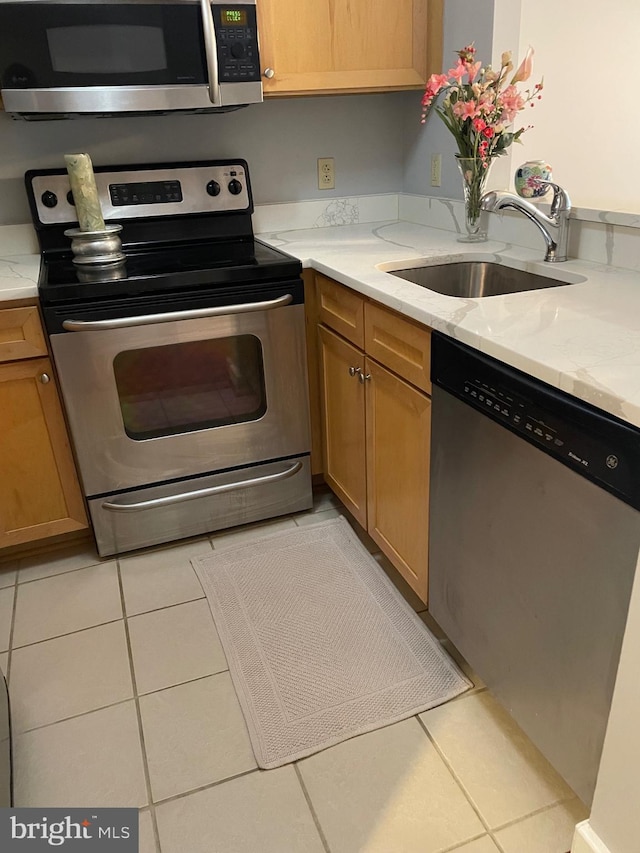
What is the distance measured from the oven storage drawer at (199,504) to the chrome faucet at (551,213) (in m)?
1.02

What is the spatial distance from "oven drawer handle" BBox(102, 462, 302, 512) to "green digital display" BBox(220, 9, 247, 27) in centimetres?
138

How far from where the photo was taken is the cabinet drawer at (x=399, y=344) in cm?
148

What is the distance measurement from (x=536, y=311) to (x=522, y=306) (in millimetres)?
49

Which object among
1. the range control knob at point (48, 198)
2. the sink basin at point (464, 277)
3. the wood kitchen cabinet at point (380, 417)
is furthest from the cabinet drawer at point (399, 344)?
the range control knob at point (48, 198)

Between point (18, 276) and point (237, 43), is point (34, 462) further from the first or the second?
point (237, 43)

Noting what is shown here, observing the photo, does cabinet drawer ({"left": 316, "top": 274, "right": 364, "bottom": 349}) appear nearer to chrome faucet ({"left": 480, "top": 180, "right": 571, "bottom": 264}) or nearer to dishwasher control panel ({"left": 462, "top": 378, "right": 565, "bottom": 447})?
chrome faucet ({"left": 480, "top": 180, "right": 571, "bottom": 264})

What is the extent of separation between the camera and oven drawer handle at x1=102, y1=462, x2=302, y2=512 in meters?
2.08

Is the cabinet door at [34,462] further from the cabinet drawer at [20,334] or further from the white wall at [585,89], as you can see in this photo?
the white wall at [585,89]

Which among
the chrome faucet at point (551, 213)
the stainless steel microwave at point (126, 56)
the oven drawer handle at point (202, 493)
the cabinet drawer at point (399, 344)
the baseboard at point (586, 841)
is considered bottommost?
the baseboard at point (586, 841)

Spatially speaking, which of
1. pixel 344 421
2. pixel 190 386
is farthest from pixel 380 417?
pixel 190 386

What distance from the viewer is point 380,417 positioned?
5.87 feet

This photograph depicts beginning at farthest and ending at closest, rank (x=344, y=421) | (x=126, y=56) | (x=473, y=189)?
1. (x=344, y=421)
2. (x=473, y=189)
3. (x=126, y=56)

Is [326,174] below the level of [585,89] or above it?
below

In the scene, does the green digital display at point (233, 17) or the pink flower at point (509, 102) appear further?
the green digital display at point (233, 17)
